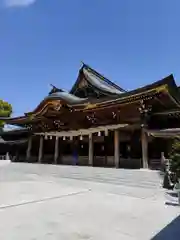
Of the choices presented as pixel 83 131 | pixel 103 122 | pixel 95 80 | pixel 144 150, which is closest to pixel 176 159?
pixel 144 150

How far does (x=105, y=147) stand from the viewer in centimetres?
2106

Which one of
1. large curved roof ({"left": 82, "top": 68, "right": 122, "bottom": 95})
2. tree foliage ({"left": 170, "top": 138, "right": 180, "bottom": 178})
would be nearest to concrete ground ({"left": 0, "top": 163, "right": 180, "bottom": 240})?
tree foliage ({"left": 170, "top": 138, "right": 180, "bottom": 178})

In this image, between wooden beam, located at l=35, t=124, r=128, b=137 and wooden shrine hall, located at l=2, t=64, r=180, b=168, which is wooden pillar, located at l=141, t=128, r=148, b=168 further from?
wooden beam, located at l=35, t=124, r=128, b=137

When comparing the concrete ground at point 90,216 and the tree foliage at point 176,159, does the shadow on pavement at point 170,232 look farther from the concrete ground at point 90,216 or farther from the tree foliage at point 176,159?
the tree foliage at point 176,159

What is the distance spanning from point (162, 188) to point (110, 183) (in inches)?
117

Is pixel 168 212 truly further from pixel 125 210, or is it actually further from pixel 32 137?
pixel 32 137

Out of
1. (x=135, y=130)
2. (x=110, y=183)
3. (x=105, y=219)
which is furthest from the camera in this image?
(x=135, y=130)

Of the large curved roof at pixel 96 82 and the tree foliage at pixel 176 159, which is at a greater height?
the large curved roof at pixel 96 82

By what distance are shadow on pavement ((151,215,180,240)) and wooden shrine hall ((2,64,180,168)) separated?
9.77m

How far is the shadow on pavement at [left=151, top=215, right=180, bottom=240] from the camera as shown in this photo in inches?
176

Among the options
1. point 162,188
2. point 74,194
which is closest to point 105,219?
point 74,194

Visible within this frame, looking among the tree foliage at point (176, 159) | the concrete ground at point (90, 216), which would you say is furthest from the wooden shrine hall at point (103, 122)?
the tree foliage at point (176, 159)

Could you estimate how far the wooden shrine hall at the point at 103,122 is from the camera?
15.6 m

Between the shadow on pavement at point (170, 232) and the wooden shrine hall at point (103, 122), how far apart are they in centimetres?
977
